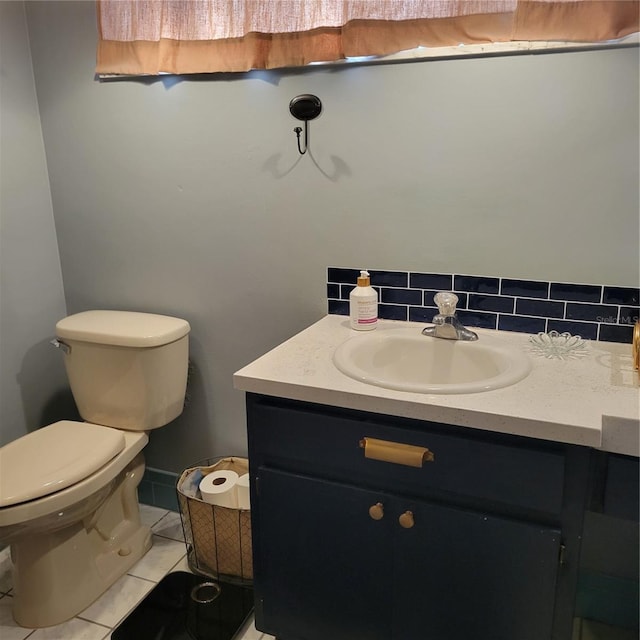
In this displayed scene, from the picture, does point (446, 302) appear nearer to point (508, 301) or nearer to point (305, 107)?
point (508, 301)

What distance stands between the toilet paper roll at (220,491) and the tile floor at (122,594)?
0.29 metres

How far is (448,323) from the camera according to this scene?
1532 millimetres

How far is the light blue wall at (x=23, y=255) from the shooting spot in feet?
6.36

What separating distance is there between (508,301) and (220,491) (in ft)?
3.33

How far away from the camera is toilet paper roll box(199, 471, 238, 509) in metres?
1.81

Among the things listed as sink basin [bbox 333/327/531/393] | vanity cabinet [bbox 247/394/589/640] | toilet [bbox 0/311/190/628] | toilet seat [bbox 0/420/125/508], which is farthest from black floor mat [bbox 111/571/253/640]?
sink basin [bbox 333/327/531/393]

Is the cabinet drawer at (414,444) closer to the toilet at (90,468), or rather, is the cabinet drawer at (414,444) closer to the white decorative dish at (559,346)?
the white decorative dish at (559,346)

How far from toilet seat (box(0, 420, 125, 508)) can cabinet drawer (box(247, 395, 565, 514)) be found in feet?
1.89

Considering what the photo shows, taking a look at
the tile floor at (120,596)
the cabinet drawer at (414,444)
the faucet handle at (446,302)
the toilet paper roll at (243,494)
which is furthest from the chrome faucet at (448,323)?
the tile floor at (120,596)

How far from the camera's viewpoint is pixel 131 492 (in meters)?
1.98

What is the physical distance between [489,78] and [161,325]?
1.18 metres

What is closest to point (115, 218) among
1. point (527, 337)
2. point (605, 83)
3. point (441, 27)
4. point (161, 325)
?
point (161, 325)

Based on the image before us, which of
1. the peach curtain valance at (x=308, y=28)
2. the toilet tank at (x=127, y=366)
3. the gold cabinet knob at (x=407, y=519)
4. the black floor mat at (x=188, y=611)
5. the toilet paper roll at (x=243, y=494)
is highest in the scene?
the peach curtain valance at (x=308, y=28)

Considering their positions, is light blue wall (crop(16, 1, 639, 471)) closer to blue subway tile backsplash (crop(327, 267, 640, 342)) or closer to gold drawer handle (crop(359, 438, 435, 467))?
blue subway tile backsplash (crop(327, 267, 640, 342))
